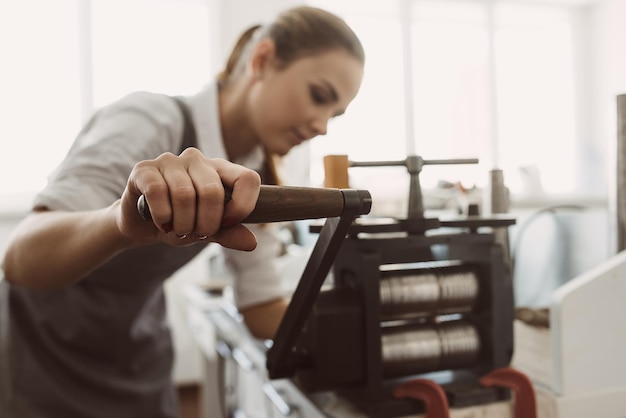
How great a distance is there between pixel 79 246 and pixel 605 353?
433 mm

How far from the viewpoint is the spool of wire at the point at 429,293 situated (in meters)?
0.45

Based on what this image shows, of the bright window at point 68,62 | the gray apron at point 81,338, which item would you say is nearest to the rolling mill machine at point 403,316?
the gray apron at point 81,338

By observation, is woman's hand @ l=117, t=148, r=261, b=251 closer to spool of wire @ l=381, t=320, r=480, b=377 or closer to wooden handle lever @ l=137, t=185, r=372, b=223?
wooden handle lever @ l=137, t=185, r=372, b=223

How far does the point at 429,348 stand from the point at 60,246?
0.32m

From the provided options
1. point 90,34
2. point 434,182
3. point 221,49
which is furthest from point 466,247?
point 221,49

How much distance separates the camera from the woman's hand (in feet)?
0.87

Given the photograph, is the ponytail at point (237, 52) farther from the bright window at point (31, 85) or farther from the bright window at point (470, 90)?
the bright window at point (31, 85)

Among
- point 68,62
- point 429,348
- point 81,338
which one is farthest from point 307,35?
point 68,62

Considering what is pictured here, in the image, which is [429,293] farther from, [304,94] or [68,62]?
[68,62]

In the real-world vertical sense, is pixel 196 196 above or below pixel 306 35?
below

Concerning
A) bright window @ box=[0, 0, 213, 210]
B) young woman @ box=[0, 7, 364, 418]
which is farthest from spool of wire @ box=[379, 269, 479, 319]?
bright window @ box=[0, 0, 213, 210]

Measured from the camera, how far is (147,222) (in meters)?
0.31

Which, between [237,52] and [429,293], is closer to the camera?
[429,293]

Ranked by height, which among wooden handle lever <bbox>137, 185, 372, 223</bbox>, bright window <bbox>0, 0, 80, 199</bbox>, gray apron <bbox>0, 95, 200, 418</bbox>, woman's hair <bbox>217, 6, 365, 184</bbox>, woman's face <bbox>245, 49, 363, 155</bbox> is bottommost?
gray apron <bbox>0, 95, 200, 418</bbox>
